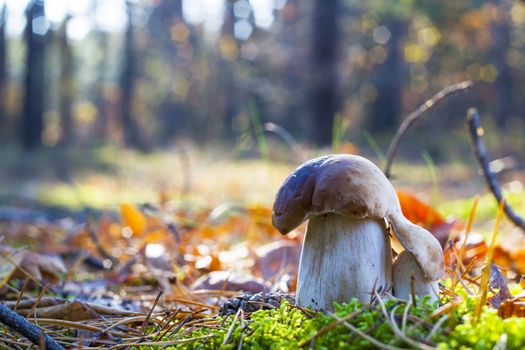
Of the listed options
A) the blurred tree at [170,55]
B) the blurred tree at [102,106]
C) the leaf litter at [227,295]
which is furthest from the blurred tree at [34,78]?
the leaf litter at [227,295]

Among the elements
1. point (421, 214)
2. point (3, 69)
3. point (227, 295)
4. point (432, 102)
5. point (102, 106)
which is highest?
point (3, 69)

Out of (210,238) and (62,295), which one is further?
(210,238)

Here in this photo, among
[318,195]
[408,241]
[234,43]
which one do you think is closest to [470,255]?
[408,241]

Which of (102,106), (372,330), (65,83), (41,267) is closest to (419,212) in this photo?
(372,330)

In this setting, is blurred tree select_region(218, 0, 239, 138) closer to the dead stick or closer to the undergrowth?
the dead stick

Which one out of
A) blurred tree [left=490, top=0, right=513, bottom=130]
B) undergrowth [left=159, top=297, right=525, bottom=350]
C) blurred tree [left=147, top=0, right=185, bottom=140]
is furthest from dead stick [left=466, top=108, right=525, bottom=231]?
blurred tree [left=147, top=0, right=185, bottom=140]

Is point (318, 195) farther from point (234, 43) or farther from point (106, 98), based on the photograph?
point (106, 98)

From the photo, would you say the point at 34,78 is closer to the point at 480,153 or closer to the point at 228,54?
the point at 228,54
